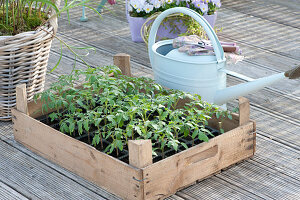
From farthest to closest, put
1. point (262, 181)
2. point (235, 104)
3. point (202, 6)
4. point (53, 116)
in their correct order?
1. point (202, 6)
2. point (235, 104)
3. point (53, 116)
4. point (262, 181)

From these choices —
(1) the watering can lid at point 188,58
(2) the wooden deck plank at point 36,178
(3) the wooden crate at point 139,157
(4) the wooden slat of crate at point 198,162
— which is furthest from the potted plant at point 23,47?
(4) the wooden slat of crate at point 198,162

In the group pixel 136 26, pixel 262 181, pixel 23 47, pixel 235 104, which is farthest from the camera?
pixel 136 26

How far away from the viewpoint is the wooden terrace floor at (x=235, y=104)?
1.93m

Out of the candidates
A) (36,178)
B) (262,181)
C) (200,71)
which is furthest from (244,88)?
(36,178)

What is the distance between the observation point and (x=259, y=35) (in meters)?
3.52

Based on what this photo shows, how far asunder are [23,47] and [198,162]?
2.86 ft

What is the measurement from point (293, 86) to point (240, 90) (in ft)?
2.45

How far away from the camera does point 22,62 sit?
7.41 ft

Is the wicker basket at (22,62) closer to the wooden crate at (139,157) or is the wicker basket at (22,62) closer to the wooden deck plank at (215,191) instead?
the wooden crate at (139,157)

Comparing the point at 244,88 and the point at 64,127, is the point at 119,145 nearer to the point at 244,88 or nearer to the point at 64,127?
the point at 64,127

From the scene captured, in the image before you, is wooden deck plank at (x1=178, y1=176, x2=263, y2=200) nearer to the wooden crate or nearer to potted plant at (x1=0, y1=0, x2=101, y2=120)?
the wooden crate

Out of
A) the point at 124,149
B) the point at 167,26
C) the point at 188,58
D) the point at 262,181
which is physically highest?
the point at 188,58

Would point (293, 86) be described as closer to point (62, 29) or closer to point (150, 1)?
point (150, 1)

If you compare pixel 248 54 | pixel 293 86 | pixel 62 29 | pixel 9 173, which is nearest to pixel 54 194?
Answer: pixel 9 173
